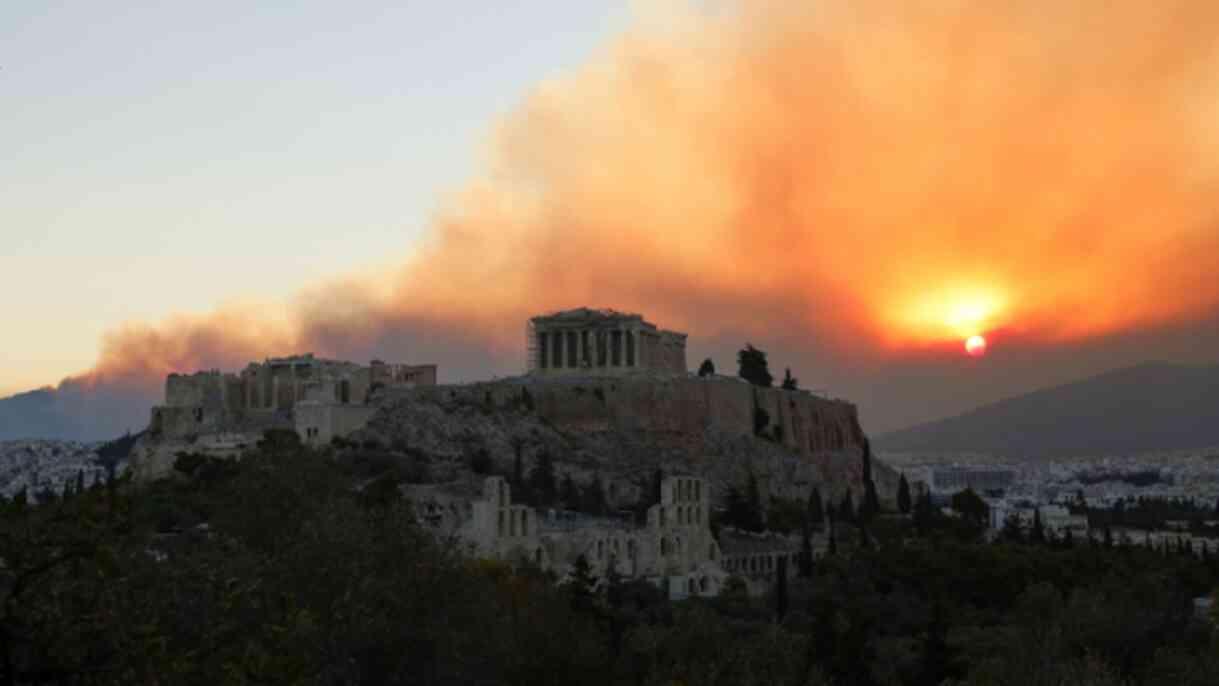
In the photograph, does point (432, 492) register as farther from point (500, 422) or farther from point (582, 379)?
point (582, 379)

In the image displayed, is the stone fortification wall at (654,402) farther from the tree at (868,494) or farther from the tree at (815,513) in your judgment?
the tree at (815,513)

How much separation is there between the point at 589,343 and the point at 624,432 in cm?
580

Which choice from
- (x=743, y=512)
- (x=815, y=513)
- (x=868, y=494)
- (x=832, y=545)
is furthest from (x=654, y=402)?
(x=832, y=545)

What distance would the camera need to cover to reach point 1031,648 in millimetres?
25734

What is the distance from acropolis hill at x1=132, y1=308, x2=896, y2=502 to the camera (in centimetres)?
6188

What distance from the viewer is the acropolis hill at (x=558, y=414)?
61875 millimetres

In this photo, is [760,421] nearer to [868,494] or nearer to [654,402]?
[868,494]

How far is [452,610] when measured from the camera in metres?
24.5

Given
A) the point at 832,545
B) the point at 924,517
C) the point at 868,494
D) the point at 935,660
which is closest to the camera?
the point at 935,660

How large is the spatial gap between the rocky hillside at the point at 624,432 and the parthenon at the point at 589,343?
2.24 meters

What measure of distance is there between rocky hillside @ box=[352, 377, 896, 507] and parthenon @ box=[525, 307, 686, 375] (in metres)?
2.24

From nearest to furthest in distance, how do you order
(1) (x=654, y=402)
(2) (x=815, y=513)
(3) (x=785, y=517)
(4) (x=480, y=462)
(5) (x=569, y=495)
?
1. (5) (x=569, y=495)
2. (4) (x=480, y=462)
3. (3) (x=785, y=517)
4. (2) (x=815, y=513)
5. (1) (x=654, y=402)

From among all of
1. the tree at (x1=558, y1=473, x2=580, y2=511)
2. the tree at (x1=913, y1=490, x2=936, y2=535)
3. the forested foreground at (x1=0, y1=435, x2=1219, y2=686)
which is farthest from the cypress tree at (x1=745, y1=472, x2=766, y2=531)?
the forested foreground at (x1=0, y1=435, x2=1219, y2=686)

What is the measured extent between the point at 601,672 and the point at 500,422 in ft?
125
